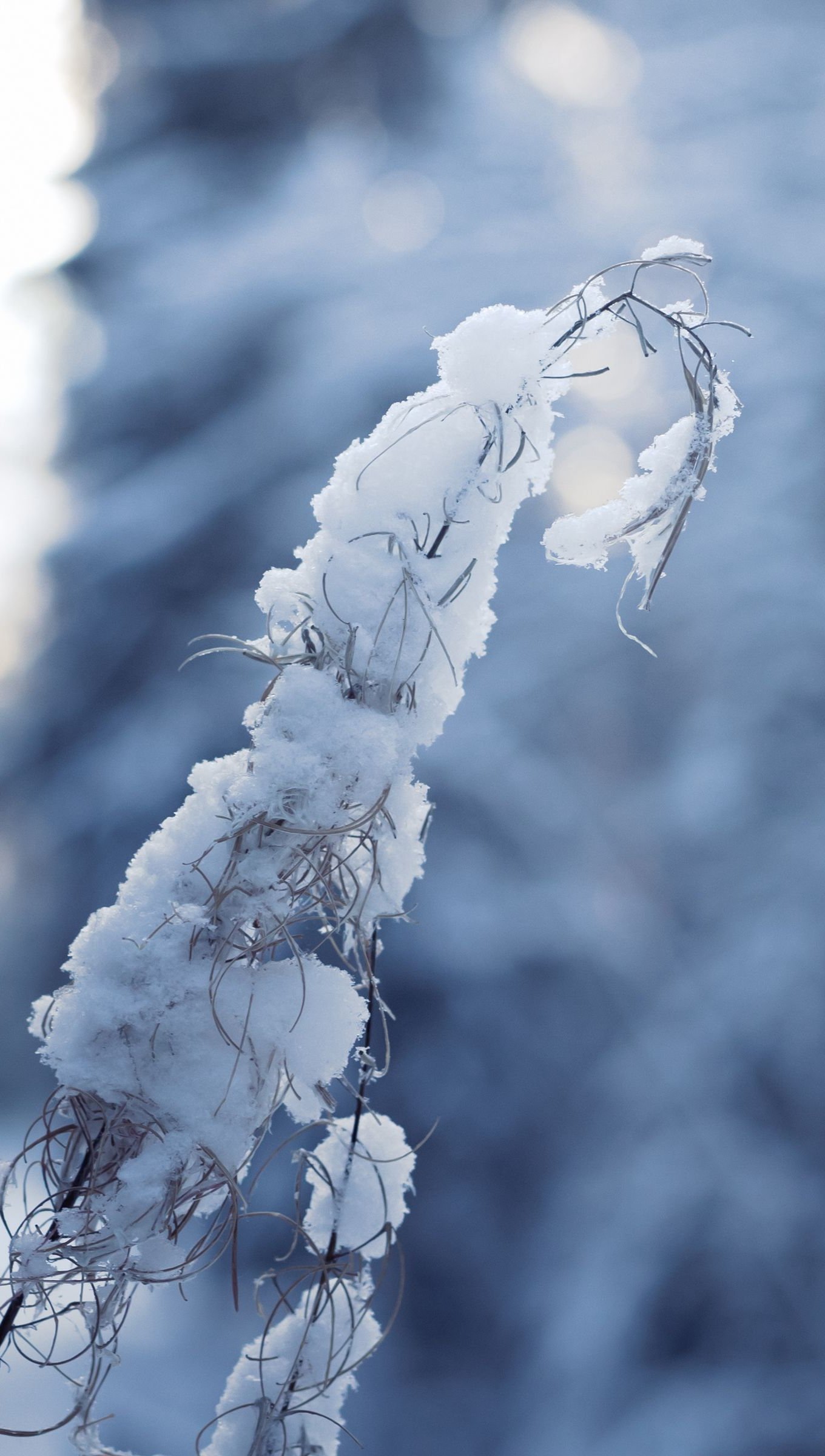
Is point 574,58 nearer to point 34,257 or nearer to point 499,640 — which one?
point 34,257

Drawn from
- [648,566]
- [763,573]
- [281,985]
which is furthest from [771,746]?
[281,985]

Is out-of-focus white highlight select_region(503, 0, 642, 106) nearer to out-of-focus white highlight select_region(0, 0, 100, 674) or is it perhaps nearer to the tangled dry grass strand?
out-of-focus white highlight select_region(0, 0, 100, 674)

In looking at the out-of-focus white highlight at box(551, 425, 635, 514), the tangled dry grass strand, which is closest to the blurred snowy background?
the out-of-focus white highlight at box(551, 425, 635, 514)

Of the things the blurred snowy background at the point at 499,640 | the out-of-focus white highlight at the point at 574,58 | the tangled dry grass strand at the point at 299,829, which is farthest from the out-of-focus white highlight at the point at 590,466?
the tangled dry grass strand at the point at 299,829

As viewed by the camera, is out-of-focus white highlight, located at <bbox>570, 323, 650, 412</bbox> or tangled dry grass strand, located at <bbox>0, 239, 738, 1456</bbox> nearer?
tangled dry grass strand, located at <bbox>0, 239, 738, 1456</bbox>

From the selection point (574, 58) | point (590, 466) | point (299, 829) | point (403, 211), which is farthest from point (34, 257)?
point (299, 829)

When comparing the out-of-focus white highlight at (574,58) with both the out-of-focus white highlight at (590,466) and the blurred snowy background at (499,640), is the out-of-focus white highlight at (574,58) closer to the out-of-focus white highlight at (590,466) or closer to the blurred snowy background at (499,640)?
the blurred snowy background at (499,640)
